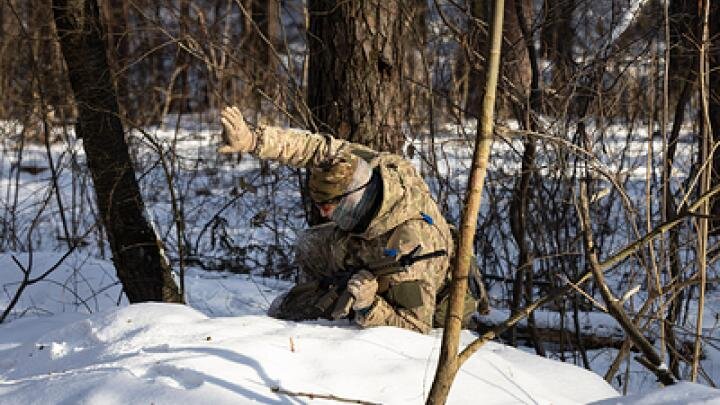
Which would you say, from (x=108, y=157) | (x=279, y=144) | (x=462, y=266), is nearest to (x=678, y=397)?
(x=462, y=266)

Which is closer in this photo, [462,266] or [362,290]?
[462,266]

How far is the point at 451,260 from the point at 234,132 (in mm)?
1235

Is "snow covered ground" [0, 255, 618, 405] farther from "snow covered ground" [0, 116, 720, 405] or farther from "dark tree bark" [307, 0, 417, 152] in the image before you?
"dark tree bark" [307, 0, 417, 152]

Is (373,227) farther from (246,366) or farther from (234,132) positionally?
(246,366)

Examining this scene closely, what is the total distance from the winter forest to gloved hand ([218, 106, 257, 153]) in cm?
3

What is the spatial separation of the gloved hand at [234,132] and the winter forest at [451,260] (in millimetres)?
27

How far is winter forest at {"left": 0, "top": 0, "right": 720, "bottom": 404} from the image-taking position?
2855 millimetres

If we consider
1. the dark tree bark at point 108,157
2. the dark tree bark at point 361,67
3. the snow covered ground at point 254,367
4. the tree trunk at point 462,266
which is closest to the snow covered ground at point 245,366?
the snow covered ground at point 254,367

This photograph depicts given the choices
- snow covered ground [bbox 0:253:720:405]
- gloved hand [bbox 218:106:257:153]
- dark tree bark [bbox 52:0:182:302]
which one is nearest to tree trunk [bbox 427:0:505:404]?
snow covered ground [bbox 0:253:720:405]

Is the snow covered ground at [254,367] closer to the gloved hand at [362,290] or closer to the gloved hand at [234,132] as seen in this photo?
the gloved hand at [362,290]

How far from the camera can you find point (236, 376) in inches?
111

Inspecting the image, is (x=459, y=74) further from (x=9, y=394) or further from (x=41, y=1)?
(x=9, y=394)

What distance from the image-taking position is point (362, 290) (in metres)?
3.66

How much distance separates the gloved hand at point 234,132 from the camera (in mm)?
3195
